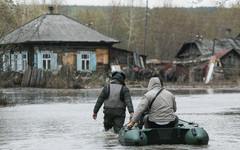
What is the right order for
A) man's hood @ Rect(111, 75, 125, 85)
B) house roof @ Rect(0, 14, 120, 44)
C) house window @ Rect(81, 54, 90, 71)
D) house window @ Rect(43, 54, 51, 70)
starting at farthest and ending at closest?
house window @ Rect(81, 54, 90, 71) → house window @ Rect(43, 54, 51, 70) → house roof @ Rect(0, 14, 120, 44) → man's hood @ Rect(111, 75, 125, 85)

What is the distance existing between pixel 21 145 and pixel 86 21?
311 feet

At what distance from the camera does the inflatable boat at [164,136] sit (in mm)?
10398

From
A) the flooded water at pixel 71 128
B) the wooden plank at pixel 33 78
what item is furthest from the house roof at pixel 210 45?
the flooded water at pixel 71 128

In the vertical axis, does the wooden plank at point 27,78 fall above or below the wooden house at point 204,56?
below

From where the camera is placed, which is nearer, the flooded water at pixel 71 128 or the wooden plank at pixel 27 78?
the flooded water at pixel 71 128

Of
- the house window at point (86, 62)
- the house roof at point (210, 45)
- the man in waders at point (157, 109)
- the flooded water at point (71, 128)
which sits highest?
the house roof at point (210, 45)

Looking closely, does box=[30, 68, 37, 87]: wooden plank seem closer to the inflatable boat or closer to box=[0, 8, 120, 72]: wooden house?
box=[0, 8, 120, 72]: wooden house

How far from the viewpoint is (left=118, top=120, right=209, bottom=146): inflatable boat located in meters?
10.4

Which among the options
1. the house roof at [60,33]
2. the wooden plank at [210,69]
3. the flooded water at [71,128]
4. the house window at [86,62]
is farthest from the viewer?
the wooden plank at [210,69]

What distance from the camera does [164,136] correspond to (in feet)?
34.7

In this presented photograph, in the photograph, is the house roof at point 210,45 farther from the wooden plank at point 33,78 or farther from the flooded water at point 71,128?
the flooded water at point 71,128

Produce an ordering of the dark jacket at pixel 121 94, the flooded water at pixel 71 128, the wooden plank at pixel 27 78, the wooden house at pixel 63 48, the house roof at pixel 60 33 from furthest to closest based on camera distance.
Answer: the wooden house at pixel 63 48
the house roof at pixel 60 33
the wooden plank at pixel 27 78
the dark jacket at pixel 121 94
the flooded water at pixel 71 128

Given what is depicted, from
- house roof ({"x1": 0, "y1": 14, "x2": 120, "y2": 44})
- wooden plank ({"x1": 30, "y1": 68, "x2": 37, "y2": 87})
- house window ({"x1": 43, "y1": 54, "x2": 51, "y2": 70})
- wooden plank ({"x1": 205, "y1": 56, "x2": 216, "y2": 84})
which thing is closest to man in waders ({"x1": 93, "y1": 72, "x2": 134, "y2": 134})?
wooden plank ({"x1": 30, "y1": 68, "x2": 37, "y2": 87})

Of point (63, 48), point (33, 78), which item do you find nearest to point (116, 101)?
point (33, 78)
